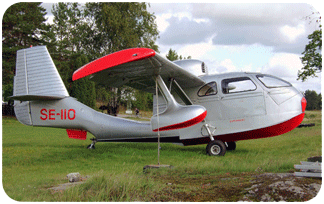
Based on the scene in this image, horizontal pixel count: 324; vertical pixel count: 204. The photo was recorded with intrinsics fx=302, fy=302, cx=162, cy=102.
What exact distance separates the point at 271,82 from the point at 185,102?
271cm

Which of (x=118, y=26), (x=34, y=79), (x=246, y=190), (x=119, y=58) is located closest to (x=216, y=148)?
(x=119, y=58)

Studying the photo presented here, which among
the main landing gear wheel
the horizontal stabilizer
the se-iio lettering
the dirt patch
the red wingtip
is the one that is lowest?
the main landing gear wheel

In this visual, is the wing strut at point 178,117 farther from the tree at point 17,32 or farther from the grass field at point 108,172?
the tree at point 17,32

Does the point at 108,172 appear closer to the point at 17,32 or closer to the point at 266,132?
the point at 266,132

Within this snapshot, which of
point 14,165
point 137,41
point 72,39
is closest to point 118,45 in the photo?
point 137,41

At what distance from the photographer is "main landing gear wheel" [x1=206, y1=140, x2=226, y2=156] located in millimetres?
9055

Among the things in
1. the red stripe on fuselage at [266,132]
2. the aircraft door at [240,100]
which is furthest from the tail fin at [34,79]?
the aircraft door at [240,100]

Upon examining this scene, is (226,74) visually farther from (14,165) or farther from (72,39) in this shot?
(72,39)

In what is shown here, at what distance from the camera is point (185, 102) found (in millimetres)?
9781

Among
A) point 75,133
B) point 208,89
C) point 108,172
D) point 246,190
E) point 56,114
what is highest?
point 208,89

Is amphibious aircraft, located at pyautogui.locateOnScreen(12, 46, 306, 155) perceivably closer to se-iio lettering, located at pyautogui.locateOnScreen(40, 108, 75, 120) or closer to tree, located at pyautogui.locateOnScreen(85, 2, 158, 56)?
se-iio lettering, located at pyautogui.locateOnScreen(40, 108, 75, 120)

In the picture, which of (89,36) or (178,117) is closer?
(178,117)

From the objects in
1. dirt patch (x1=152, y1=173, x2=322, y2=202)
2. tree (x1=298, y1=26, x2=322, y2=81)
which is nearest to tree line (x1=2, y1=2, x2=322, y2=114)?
tree (x1=298, y1=26, x2=322, y2=81)

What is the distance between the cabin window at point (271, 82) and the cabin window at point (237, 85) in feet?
1.07
